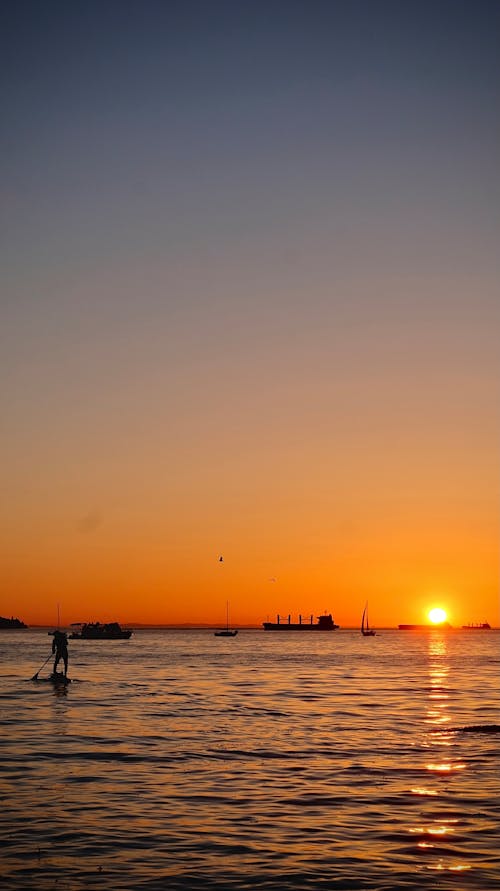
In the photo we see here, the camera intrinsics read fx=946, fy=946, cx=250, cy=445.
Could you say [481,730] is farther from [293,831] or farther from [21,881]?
[21,881]

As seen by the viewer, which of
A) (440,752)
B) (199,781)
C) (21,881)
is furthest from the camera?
(440,752)

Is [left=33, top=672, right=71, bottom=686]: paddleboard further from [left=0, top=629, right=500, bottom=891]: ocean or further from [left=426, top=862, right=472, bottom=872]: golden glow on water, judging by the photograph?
[left=426, top=862, right=472, bottom=872]: golden glow on water

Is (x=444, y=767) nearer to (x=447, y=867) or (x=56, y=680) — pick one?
(x=447, y=867)

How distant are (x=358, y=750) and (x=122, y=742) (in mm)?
7491

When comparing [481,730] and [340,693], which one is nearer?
[481,730]

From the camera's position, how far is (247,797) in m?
21.2

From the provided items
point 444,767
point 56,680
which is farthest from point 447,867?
point 56,680

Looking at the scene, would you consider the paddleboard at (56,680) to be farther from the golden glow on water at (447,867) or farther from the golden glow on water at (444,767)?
the golden glow on water at (447,867)

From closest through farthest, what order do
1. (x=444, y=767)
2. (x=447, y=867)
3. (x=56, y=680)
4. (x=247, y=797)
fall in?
(x=447, y=867) < (x=247, y=797) < (x=444, y=767) < (x=56, y=680)

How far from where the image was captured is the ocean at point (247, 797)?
1509cm

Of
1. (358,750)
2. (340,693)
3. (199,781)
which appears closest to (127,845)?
(199,781)

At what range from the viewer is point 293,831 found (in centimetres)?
1795

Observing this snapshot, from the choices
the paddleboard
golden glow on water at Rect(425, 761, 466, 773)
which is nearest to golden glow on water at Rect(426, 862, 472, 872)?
golden glow on water at Rect(425, 761, 466, 773)

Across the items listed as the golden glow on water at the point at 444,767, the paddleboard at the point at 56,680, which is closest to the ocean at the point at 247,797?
the golden glow on water at the point at 444,767
